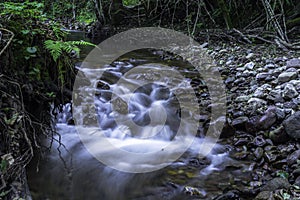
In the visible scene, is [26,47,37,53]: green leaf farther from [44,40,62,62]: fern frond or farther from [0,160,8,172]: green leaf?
[0,160,8,172]: green leaf

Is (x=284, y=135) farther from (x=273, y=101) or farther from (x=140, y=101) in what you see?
(x=140, y=101)

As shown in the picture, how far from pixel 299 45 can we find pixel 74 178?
14.9ft

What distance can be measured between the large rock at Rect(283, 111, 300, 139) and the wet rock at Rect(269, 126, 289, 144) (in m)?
0.05

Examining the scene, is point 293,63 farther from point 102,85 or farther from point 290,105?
point 102,85

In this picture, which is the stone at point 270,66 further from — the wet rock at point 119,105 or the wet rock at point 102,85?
the wet rock at point 102,85

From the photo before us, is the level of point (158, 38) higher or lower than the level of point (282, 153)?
higher

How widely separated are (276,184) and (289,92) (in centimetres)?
154

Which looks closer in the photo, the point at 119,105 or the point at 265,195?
the point at 265,195

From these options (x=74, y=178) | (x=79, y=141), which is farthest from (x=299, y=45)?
(x=74, y=178)

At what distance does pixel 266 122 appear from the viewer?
11.0 feet

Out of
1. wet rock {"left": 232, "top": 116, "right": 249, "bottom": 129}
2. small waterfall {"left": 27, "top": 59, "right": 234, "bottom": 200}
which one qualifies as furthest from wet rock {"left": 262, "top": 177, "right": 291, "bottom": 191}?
wet rock {"left": 232, "top": 116, "right": 249, "bottom": 129}

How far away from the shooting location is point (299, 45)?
5348mm

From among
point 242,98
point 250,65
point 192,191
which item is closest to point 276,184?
point 192,191

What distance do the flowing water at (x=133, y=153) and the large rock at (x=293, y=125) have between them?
628 millimetres
